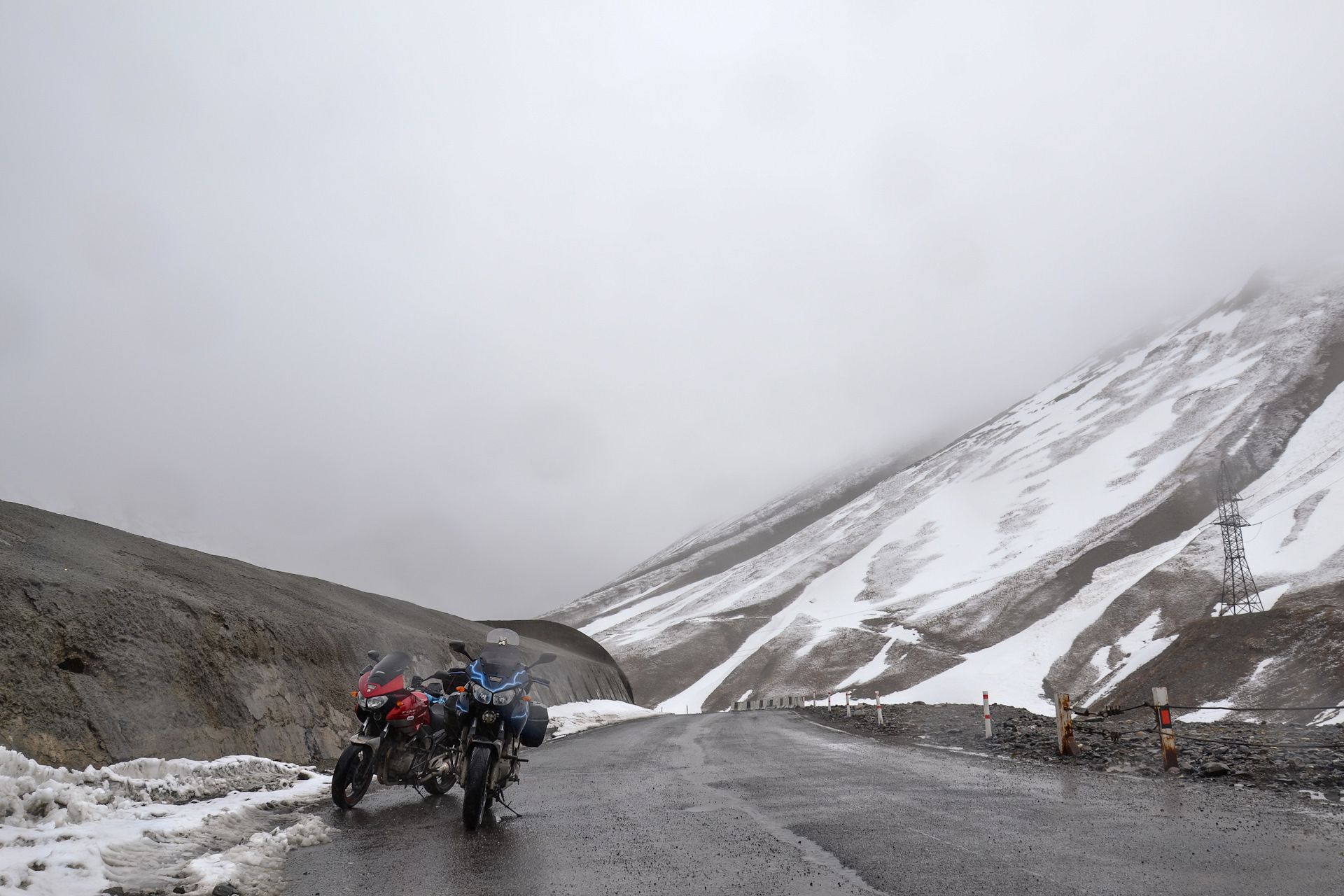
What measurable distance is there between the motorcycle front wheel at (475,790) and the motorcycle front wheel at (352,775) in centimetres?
197

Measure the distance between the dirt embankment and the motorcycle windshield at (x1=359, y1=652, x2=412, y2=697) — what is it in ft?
33.3

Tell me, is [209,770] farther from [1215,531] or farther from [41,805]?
[1215,531]

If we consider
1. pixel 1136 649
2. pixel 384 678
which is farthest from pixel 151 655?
pixel 1136 649

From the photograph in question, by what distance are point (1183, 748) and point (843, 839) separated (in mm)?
10617

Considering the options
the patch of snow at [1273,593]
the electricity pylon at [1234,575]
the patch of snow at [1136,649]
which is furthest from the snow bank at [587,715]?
the patch of snow at [1273,593]

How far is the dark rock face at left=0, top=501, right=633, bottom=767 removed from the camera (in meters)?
10.4

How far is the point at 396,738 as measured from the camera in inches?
363

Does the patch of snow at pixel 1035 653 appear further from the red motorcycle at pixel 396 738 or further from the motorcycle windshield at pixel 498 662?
Answer: the motorcycle windshield at pixel 498 662

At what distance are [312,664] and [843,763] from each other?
13.1 m

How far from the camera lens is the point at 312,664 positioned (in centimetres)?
1903

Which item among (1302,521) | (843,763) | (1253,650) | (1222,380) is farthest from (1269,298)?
(843,763)

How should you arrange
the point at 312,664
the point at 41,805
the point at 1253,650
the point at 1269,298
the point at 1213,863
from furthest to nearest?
1. the point at 1269,298
2. the point at 1253,650
3. the point at 312,664
4. the point at 41,805
5. the point at 1213,863

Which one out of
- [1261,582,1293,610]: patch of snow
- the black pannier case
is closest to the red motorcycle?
the black pannier case

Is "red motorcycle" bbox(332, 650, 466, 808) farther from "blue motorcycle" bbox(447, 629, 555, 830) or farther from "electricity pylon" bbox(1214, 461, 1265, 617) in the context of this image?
"electricity pylon" bbox(1214, 461, 1265, 617)
